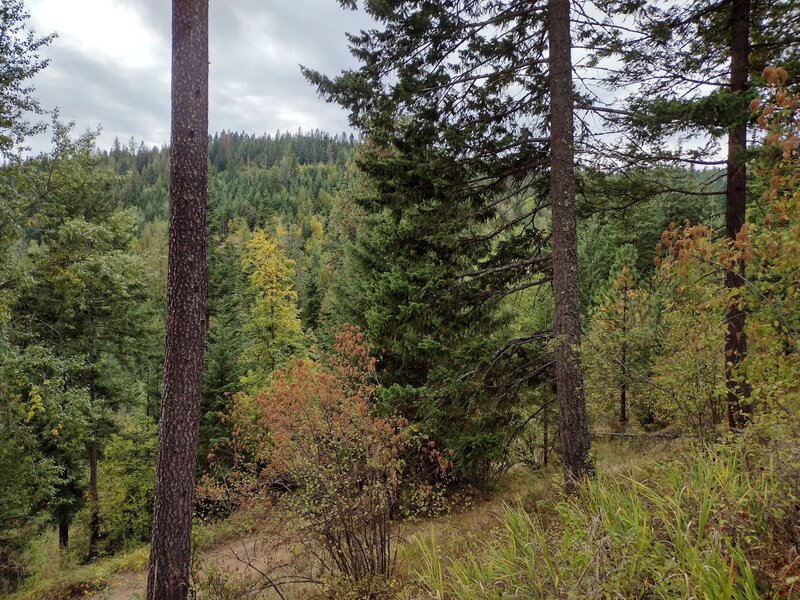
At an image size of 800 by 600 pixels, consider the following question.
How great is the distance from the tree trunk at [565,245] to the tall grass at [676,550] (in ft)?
7.08

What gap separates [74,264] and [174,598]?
849 cm

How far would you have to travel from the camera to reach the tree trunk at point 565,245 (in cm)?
562

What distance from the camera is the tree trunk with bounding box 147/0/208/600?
434 centimetres

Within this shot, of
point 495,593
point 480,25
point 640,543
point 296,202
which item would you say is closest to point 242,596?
point 495,593

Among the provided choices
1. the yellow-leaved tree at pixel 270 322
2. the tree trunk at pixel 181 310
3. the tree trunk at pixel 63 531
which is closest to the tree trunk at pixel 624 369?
the tree trunk at pixel 181 310

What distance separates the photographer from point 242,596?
17.8 feet

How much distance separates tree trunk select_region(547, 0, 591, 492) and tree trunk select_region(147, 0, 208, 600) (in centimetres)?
416

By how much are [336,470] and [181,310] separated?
2.55 meters

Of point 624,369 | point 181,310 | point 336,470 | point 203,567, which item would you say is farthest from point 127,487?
point 624,369

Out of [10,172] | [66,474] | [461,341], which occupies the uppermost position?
[10,172]

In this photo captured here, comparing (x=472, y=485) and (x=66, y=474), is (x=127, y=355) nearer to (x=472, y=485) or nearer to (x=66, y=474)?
(x=66, y=474)

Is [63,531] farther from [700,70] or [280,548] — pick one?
[700,70]

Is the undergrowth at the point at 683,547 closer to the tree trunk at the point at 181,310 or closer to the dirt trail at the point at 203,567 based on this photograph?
the tree trunk at the point at 181,310

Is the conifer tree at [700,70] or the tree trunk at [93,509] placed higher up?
the conifer tree at [700,70]
